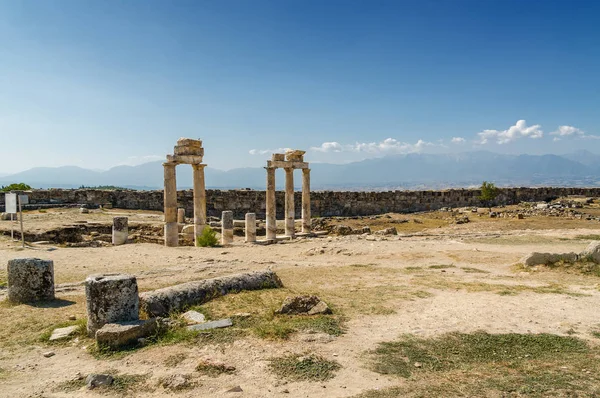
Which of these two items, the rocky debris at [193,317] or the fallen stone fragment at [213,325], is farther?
the rocky debris at [193,317]

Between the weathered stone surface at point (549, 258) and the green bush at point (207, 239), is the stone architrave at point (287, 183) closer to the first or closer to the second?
the green bush at point (207, 239)

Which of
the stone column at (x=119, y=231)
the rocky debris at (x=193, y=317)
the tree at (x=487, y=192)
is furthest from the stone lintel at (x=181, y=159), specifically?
the tree at (x=487, y=192)

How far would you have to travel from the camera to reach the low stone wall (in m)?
35.3

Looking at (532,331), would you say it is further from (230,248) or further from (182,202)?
(182,202)

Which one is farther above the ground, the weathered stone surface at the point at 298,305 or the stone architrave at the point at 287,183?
the stone architrave at the point at 287,183

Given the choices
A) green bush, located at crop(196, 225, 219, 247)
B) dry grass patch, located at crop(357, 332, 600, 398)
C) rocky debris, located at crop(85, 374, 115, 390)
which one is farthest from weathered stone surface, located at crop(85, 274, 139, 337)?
green bush, located at crop(196, 225, 219, 247)

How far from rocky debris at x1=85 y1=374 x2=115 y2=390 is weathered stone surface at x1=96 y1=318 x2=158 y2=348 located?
1.11m

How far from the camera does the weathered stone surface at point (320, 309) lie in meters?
7.95

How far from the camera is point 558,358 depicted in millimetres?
6020

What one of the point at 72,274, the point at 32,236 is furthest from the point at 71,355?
the point at 32,236

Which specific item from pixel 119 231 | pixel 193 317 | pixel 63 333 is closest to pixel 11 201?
pixel 119 231

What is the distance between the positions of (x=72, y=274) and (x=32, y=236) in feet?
33.3

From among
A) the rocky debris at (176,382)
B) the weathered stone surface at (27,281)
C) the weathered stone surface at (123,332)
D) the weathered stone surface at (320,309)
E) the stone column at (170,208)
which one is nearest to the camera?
the rocky debris at (176,382)

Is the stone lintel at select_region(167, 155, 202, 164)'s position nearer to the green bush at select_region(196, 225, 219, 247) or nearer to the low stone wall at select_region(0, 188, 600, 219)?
the green bush at select_region(196, 225, 219, 247)
